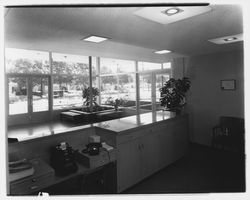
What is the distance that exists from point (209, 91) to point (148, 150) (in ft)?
7.67

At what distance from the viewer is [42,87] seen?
733cm

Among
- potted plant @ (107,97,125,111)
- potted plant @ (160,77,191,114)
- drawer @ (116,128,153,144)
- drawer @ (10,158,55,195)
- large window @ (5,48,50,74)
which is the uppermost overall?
large window @ (5,48,50,74)

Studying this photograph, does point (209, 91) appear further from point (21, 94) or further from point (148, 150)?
point (21, 94)

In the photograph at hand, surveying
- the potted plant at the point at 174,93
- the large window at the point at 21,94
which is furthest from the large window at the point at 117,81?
the large window at the point at 21,94

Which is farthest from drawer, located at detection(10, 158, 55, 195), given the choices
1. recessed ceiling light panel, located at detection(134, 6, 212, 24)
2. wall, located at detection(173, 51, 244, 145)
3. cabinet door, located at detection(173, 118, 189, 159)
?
wall, located at detection(173, 51, 244, 145)

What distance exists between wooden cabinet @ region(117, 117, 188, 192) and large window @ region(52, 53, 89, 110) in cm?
586

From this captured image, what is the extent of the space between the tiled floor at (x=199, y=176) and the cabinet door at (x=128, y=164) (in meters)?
0.14

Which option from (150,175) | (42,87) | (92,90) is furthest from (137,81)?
(150,175)

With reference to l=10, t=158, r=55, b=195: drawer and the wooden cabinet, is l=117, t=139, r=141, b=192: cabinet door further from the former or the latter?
l=10, t=158, r=55, b=195: drawer

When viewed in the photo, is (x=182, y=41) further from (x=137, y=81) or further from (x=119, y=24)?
(x=137, y=81)

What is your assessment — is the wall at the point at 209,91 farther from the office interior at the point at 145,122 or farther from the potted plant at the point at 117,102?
the potted plant at the point at 117,102

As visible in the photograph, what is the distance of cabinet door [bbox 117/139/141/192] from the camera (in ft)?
7.34

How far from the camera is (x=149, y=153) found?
2678 mm

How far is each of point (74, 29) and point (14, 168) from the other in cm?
159
